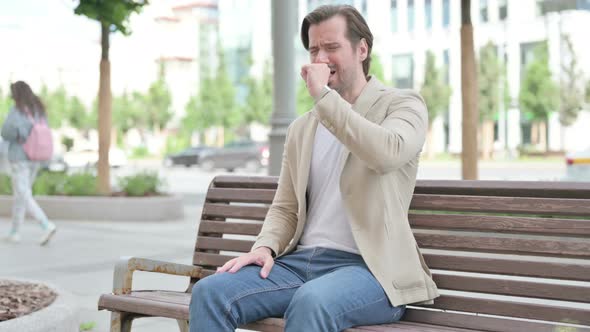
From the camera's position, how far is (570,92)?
44656mm

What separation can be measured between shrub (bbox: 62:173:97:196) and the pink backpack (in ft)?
12.6

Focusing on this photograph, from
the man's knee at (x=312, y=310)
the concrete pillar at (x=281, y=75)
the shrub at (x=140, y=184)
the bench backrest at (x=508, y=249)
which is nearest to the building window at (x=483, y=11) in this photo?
the shrub at (x=140, y=184)

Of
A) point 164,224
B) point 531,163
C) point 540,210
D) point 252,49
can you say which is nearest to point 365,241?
point 540,210

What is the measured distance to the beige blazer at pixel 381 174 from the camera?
2928 millimetres

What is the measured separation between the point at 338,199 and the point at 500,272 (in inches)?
27.4

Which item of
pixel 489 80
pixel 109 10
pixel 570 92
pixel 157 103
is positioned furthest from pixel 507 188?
pixel 157 103

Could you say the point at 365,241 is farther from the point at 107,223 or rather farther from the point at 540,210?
the point at 107,223

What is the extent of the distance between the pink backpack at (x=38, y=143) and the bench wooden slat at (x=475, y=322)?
7.42 meters

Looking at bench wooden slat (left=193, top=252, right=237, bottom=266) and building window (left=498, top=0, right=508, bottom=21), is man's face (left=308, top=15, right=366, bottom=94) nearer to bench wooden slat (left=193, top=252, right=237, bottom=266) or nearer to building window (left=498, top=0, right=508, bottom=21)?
bench wooden slat (left=193, top=252, right=237, bottom=266)

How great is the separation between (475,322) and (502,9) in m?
54.3

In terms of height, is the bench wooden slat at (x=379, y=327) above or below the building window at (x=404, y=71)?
below

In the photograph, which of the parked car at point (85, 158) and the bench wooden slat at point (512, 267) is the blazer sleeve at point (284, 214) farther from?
the parked car at point (85, 158)

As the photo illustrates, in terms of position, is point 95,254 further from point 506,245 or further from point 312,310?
point 312,310

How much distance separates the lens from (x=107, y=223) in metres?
12.9
